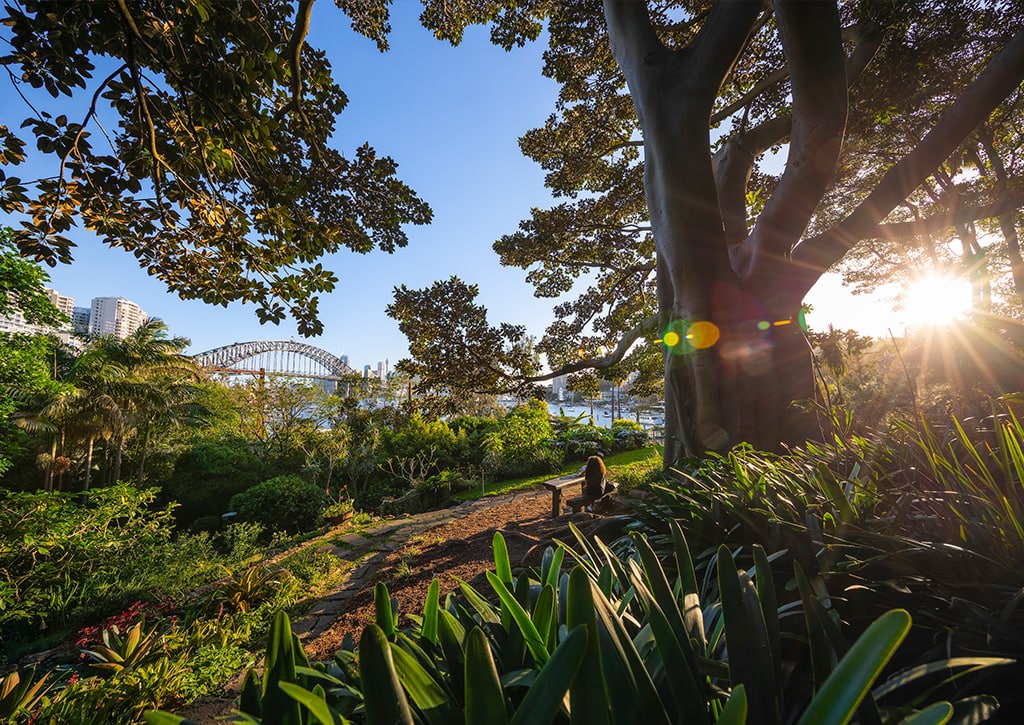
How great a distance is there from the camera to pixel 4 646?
4.80 metres

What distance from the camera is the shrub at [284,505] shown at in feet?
33.2

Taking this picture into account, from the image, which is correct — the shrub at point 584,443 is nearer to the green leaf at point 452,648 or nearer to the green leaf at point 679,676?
the green leaf at point 452,648

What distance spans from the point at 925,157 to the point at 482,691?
526 centimetres

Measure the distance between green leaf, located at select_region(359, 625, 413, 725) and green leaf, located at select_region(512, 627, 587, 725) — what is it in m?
0.18

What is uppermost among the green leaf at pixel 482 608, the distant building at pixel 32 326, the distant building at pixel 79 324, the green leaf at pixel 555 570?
the distant building at pixel 79 324

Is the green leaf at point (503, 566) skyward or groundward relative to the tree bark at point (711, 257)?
groundward

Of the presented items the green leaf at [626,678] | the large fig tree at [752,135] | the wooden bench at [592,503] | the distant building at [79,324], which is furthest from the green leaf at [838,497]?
the distant building at [79,324]

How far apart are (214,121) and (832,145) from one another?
4.37 meters

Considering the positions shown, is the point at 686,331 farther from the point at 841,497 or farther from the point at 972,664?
the point at 972,664

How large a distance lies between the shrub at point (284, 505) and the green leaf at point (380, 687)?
1138 centimetres

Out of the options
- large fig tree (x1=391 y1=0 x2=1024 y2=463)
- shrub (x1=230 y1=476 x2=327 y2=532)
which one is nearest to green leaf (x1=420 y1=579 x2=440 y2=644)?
large fig tree (x1=391 y1=0 x2=1024 y2=463)

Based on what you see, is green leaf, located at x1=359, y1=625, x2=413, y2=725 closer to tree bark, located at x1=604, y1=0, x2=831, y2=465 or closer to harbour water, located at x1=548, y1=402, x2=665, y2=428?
tree bark, located at x1=604, y1=0, x2=831, y2=465

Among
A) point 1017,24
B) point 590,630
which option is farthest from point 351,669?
point 1017,24

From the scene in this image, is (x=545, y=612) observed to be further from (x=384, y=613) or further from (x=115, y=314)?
(x=115, y=314)
